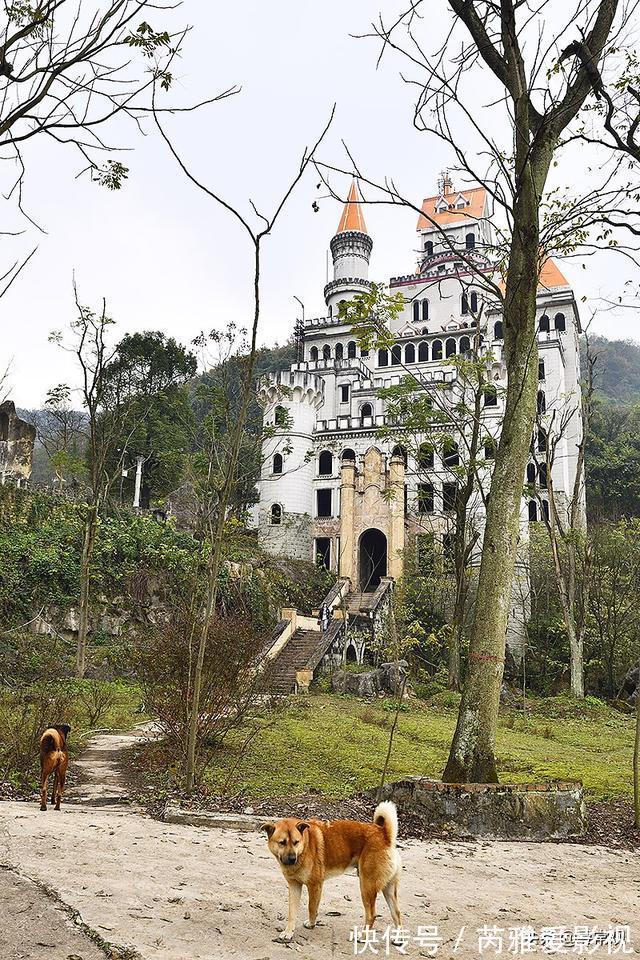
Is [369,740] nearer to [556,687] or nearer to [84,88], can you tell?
[84,88]

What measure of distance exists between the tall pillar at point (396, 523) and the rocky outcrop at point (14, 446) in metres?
13.0

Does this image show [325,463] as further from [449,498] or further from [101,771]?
[101,771]

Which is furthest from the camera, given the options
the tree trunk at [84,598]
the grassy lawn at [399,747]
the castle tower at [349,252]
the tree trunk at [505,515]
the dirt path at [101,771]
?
the castle tower at [349,252]

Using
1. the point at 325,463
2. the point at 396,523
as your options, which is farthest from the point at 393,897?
the point at 325,463

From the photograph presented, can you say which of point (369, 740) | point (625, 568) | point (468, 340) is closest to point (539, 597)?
point (625, 568)

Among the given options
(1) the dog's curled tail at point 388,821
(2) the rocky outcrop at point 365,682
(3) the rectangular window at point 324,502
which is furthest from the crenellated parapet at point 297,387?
(1) the dog's curled tail at point 388,821

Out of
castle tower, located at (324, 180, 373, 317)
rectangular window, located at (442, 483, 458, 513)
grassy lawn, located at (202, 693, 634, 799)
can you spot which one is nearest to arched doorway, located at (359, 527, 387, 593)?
rectangular window, located at (442, 483, 458, 513)

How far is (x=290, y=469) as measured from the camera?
124 ft

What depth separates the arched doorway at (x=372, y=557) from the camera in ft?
103

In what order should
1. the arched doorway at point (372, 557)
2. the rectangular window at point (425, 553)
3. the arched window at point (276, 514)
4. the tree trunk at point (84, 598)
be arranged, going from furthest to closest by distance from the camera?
1. the arched window at point (276, 514)
2. the arched doorway at point (372, 557)
3. the rectangular window at point (425, 553)
4. the tree trunk at point (84, 598)

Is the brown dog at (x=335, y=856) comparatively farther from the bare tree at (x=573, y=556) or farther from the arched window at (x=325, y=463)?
the arched window at (x=325, y=463)

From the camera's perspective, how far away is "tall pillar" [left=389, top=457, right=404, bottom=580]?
28.5 metres

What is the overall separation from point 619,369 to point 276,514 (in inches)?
2358

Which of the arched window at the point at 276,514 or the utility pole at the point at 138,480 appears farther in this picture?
the arched window at the point at 276,514
